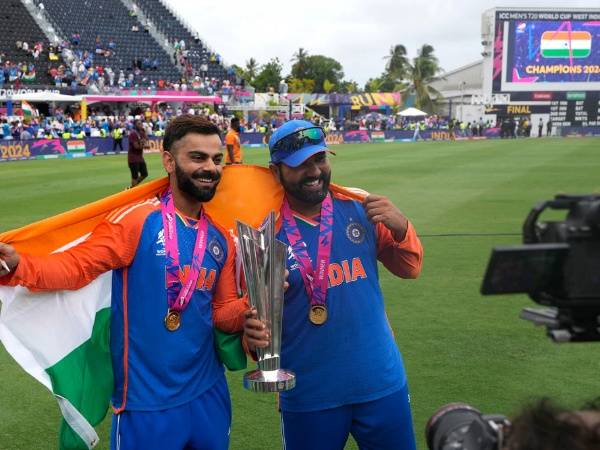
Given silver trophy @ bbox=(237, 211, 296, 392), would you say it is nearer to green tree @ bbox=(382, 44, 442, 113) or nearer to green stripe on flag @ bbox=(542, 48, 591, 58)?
green stripe on flag @ bbox=(542, 48, 591, 58)

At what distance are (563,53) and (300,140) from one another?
186 feet

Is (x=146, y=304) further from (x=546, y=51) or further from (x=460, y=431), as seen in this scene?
(x=546, y=51)

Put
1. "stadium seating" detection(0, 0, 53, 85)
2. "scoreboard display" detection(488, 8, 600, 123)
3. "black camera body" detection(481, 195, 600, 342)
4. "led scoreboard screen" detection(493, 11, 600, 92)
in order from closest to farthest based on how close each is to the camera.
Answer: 1. "black camera body" detection(481, 195, 600, 342)
2. "stadium seating" detection(0, 0, 53, 85)
3. "led scoreboard screen" detection(493, 11, 600, 92)
4. "scoreboard display" detection(488, 8, 600, 123)

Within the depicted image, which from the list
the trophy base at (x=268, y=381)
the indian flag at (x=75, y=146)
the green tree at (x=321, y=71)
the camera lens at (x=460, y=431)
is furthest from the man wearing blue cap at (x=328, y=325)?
the green tree at (x=321, y=71)

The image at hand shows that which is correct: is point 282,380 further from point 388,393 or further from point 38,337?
point 38,337

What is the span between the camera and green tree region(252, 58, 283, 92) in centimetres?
7944

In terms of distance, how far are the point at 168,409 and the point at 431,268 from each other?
19.3 feet

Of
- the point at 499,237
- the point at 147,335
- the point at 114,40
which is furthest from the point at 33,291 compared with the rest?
the point at 114,40

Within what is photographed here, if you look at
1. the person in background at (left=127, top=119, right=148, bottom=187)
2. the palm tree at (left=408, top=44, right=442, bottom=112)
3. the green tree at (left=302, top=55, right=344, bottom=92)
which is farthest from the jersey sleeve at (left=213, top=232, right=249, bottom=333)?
the green tree at (left=302, top=55, right=344, bottom=92)

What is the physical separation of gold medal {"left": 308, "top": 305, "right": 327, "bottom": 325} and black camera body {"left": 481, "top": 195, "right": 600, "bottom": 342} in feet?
5.29

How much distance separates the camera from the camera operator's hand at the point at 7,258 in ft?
8.80

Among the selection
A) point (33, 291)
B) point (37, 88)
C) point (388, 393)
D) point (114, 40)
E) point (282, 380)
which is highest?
point (114, 40)

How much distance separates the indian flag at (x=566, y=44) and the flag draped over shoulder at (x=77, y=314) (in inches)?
2172

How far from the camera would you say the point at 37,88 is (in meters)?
36.6
